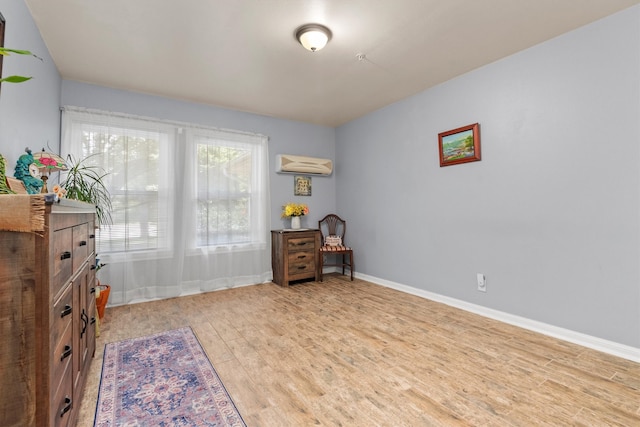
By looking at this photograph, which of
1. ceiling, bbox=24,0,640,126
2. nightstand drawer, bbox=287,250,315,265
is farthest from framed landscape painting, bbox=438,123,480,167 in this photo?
nightstand drawer, bbox=287,250,315,265

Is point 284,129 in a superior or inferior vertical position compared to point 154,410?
superior

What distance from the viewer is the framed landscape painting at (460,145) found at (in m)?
3.02

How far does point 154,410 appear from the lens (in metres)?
1.60

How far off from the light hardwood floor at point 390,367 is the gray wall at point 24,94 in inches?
64.8

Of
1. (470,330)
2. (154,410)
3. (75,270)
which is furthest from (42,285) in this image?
(470,330)

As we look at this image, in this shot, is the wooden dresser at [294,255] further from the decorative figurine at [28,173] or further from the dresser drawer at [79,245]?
the decorative figurine at [28,173]

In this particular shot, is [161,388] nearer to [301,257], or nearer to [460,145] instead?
[301,257]

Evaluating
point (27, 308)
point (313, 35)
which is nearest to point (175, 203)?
point (313, 35)

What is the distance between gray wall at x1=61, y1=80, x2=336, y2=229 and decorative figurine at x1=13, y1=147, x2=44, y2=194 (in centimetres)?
195

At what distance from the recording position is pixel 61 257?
1.12 metres

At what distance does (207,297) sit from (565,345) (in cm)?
361

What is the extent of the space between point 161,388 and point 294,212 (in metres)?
2.94

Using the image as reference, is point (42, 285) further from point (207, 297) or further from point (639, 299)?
point (639, 299)

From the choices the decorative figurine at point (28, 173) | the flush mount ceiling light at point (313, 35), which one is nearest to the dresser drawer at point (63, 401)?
the decorative figurine at point (28, 173)
